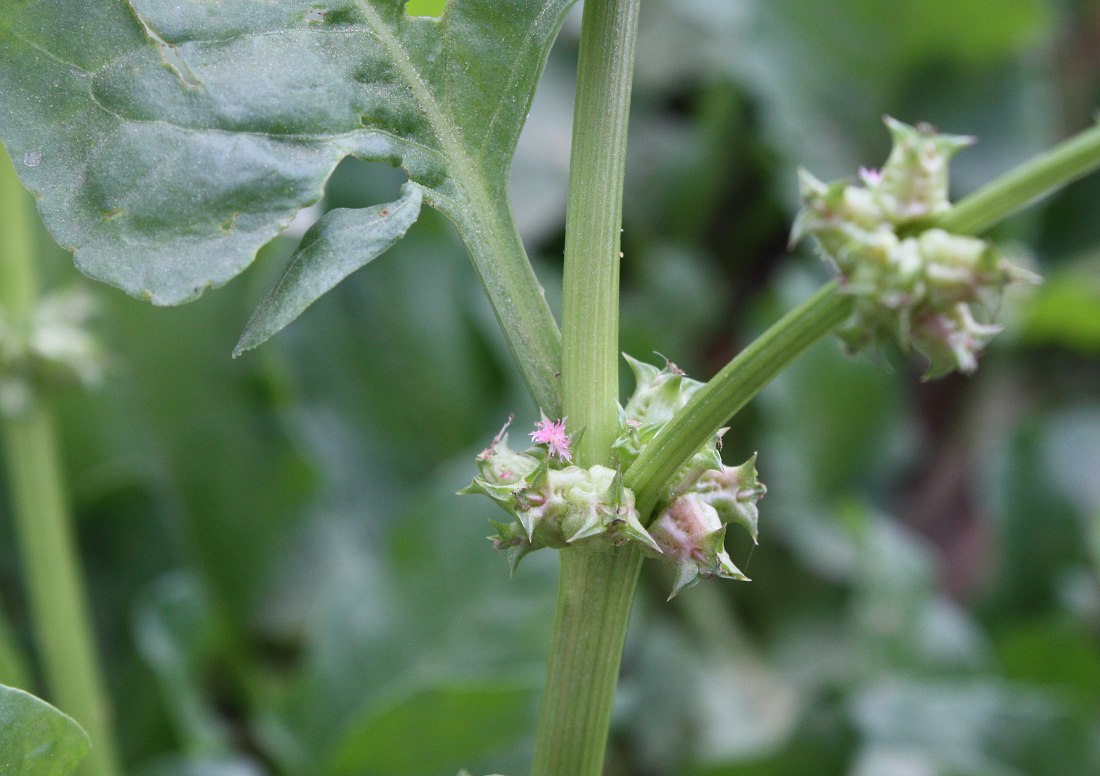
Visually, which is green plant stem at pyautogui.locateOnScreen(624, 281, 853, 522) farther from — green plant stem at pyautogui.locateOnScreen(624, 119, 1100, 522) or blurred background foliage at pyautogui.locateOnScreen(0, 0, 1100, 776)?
blurred background foliage at pyautogui.locateOnScreen(0, 0, 1100, 776)

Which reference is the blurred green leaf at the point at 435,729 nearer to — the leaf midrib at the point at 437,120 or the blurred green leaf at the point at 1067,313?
the leaf midrib at the point at 437,120

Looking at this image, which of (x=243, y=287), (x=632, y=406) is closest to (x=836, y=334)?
(x=632, y=406)

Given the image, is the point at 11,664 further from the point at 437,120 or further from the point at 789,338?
the point at 789,338

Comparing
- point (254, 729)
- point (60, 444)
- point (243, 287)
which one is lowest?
point (254, 729)

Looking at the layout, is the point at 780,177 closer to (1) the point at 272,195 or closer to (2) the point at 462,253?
(2) the point at 462,253

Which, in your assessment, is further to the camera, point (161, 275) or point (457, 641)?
point (457, 641)

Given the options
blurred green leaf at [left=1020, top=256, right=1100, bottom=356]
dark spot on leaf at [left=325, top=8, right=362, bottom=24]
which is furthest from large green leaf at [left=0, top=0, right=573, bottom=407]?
blurred green leaf at [left=1020, top=256, right=1100, bottom=356]

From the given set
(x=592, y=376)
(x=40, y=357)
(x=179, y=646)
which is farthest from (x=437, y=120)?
(x=179, y=646)
